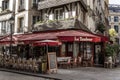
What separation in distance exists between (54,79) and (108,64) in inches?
385

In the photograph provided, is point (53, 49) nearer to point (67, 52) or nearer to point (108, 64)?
point (67, 52)

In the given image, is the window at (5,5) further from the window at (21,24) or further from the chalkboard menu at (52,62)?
the chalkboard menu at (52,62)

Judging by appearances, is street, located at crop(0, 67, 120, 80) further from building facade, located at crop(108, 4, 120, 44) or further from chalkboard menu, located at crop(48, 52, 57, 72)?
building facade, located at crop(108, 4, 120, 44)

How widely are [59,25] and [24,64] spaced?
6.91 metres

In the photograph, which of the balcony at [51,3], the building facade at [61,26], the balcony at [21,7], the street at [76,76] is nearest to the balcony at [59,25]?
the building facade at [61,26]

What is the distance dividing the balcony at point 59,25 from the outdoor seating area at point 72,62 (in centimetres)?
312

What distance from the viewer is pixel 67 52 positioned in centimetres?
2914

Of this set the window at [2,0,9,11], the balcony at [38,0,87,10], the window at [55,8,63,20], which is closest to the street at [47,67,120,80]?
the balcony at [38,0,87,10]

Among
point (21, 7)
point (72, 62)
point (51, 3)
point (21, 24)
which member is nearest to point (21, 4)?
point (21, 7)

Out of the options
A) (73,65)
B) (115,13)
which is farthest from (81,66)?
(115,13)

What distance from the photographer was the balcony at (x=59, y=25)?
91.0 ft

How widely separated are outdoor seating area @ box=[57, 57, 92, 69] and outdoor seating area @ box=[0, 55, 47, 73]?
393 centimetres

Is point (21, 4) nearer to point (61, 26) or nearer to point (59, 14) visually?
point (59, 14)

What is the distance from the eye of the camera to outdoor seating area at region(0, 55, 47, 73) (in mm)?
21945
